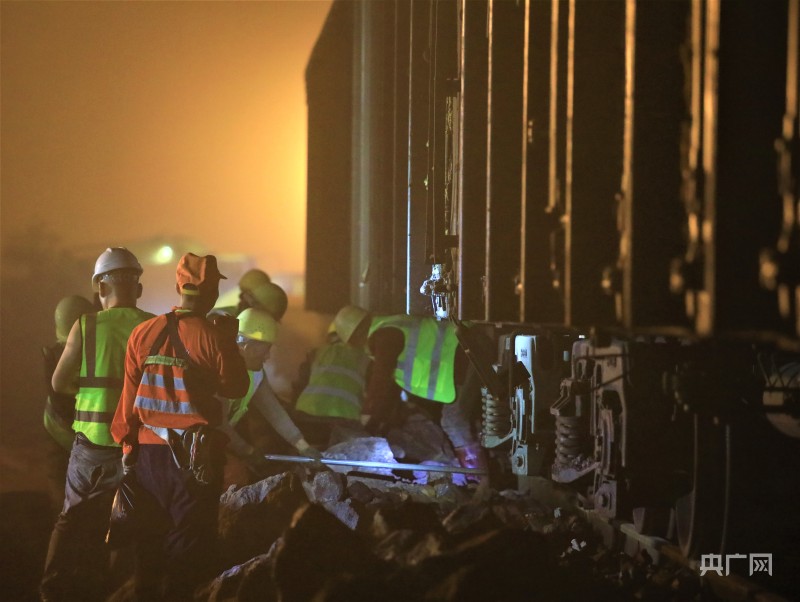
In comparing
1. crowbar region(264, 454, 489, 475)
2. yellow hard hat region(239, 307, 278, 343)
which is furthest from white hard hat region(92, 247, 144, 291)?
crowbar region(264, 454, 489, 475)

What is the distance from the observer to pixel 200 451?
445 cm

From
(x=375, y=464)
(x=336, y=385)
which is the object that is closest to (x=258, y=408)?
(x=375, y=464)

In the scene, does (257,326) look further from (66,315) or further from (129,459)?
(129,459)

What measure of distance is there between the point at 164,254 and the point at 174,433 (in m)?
12.3

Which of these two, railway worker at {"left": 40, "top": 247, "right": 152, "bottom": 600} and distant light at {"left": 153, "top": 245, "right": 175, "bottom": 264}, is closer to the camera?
railway worker at {"left": 40, "top": 247, "right": 152, "bottom": 600}

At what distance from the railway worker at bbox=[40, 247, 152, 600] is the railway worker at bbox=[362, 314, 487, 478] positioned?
2.98 meters

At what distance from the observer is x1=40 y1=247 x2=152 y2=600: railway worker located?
5.10m

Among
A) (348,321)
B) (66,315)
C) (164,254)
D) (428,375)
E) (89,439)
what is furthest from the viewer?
(164,254)

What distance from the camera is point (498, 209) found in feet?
16.3

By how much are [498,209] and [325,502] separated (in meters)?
2.27

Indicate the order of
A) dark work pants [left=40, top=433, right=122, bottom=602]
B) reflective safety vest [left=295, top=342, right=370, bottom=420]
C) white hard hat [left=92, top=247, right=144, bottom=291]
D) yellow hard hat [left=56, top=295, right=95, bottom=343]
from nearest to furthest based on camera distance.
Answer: dark work pants [left=40, top=433, right=122, bottom=602] < white hard hat [left=92, top=247, right=144, bottom=291] < yellow hard hat [left=56, top=295, right=95, bottom=343] < reflective safety vest [left=295, top=342, right=370, bottom=420]

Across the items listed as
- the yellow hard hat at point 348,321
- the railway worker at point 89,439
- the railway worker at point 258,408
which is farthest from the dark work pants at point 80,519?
the yellow hard hat at point 348,321

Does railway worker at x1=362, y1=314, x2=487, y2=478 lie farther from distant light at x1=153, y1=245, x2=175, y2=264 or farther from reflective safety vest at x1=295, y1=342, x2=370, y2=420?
distant light at x1=153, y1=245, x2=175, y2=264

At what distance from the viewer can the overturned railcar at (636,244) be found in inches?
119
